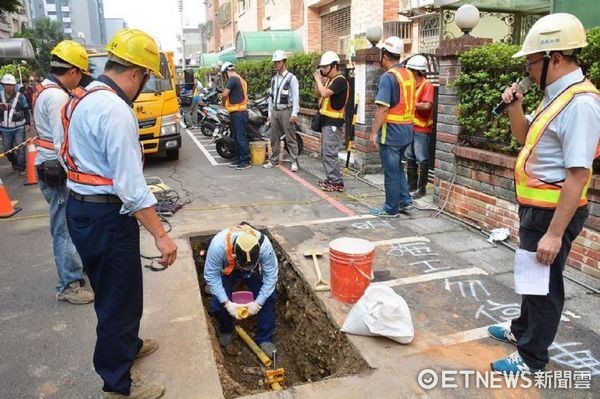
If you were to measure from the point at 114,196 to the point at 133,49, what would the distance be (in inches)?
30.3

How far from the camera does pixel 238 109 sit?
9.16 m

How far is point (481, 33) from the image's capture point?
10.2 meters

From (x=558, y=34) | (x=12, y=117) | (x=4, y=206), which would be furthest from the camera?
(x=12, y=117)

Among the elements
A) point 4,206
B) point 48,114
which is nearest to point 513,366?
point 48,114

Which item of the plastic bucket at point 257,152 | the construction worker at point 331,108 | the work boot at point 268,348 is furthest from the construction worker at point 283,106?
the work boot at point 268,348

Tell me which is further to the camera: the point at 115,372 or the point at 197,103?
the point at 197,103

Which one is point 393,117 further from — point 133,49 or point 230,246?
point 133,49

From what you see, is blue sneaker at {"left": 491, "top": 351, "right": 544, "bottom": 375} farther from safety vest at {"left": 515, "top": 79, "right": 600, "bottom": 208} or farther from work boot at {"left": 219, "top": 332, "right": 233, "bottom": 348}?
work boot at {"left": 219, "top": 332, "right": 233, "bottom": 348}

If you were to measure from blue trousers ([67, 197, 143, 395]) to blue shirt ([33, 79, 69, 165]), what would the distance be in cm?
157

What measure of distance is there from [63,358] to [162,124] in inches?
260

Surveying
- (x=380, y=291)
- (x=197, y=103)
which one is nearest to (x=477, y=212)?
(x=380, y=291)

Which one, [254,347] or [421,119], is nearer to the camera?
[254,347]

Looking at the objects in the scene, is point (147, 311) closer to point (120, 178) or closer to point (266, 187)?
point (120, 178)

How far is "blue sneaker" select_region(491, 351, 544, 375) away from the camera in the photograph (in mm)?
2809
